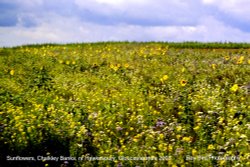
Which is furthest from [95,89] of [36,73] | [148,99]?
[36,73]

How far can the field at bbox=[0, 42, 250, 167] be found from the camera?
268 inches

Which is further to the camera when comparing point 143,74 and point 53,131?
point 143,74

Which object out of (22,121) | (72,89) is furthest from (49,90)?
(22,121)

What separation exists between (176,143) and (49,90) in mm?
5149

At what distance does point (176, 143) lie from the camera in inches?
286

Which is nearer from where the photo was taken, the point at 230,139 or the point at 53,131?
the point at 230,139

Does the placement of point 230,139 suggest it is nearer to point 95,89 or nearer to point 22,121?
point 22,121

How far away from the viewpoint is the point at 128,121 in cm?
852

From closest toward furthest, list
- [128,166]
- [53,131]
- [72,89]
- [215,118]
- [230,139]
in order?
[128,166] < [230,139] < [53,131] < [215,118] < [72,89]

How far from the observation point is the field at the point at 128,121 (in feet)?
22.3

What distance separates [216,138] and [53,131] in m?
2.69

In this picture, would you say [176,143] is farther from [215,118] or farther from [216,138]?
[215,118]

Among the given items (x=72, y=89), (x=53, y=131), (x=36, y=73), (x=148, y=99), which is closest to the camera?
(x=53, y=131)

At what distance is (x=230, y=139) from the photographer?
23.1 feet
